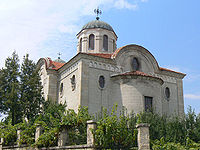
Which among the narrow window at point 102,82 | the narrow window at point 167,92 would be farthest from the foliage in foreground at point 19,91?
the narrow window at point 167,92

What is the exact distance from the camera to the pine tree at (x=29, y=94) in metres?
20.7

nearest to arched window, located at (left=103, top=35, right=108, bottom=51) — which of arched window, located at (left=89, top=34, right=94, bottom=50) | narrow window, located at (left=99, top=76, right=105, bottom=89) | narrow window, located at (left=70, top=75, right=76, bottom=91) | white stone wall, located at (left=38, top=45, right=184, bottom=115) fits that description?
arched window, located at (left=89, top=34, right=94, bottom=50)

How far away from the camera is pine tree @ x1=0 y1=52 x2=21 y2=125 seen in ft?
65.8

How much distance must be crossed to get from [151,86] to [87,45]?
27.3 ft

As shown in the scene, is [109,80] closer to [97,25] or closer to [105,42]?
[105,42]

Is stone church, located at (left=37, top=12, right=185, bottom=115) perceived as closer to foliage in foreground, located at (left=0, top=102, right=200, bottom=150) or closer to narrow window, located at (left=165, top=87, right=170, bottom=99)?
narrow window, located at (left=165, top=87, right=170, bottom=99)

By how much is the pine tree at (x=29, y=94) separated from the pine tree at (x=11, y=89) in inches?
17.6

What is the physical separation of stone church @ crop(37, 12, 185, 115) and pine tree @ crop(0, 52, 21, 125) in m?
3.05

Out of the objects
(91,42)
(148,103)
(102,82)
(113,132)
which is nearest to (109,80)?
(102,82)

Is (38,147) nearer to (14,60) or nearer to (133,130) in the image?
(133,130)

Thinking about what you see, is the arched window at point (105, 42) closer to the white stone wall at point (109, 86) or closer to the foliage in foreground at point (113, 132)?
the white stone wall at point (109, 86)

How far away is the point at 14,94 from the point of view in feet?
65.7

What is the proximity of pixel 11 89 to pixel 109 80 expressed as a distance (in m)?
7.96

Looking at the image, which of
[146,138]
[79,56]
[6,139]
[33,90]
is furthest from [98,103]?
[146,138]
